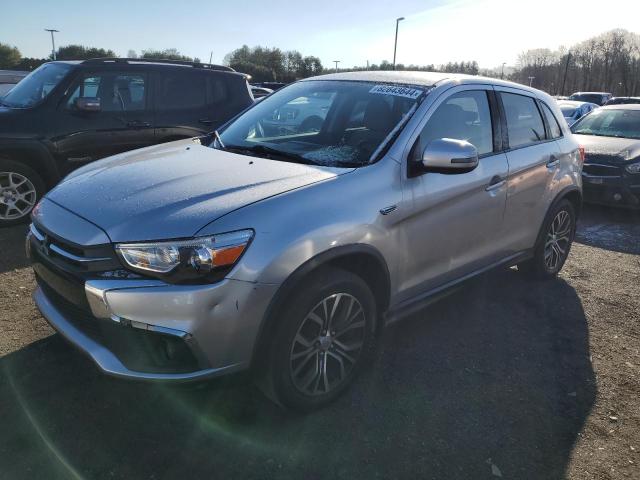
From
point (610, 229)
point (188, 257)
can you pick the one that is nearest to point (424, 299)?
point (188, 257)

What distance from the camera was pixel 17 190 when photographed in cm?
574

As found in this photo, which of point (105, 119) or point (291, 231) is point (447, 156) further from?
point (105, 119)

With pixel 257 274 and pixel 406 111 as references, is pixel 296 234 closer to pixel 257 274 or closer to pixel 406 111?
pixel 257 274

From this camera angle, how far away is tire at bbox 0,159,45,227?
222 inches

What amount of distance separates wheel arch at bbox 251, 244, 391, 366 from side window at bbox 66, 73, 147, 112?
15.1 ft

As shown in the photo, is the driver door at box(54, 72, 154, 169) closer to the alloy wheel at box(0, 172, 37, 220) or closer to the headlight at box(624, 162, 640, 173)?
the alloy wheel at box(0, 172, 37, 220)

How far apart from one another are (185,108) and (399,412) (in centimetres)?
520

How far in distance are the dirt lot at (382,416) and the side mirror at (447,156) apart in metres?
1.33

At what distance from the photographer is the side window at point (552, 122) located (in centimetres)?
461

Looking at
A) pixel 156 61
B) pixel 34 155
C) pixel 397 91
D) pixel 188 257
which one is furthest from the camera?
pixel 156 61

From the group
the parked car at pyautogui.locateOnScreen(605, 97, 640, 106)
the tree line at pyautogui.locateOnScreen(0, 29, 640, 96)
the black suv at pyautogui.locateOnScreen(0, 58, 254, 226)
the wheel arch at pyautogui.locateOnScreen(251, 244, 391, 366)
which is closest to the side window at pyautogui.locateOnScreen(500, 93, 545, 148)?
the wheel arch at pyautogui.locateOnScreen(251, 244, 391, 366)

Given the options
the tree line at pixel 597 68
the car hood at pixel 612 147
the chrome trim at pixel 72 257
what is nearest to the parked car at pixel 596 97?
the car hood at pixel 612 147

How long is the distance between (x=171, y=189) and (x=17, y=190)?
402cm

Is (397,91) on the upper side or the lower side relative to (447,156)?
upper
